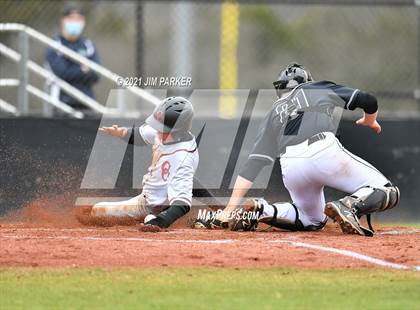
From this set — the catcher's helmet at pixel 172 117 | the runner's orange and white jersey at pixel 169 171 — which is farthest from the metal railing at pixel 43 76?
the catcher's helmet at pixel 172 117

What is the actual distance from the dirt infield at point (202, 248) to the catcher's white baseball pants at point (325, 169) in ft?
1.60

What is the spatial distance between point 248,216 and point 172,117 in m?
1.24

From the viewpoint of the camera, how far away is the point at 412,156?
1434 centimetres

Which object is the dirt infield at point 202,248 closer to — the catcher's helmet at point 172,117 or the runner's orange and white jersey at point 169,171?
the runner's orange and white jersey at point 169,171

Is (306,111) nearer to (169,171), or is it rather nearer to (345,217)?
(345,217)

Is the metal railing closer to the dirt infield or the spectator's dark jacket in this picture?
the spectator's dark jacket

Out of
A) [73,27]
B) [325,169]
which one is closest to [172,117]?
[325,169]

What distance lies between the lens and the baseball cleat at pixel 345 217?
9039 mm

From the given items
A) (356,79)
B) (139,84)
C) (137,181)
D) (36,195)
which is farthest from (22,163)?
(356,79)

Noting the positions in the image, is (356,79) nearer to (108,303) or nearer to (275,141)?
(275,141)

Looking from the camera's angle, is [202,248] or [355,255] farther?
[202,248]

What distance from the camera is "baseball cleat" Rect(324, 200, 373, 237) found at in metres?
9.04

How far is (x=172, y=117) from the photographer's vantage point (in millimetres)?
9852

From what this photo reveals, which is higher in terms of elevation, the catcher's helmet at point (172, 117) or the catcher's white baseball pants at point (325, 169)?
the catcher's helmet at point (172, 117)
